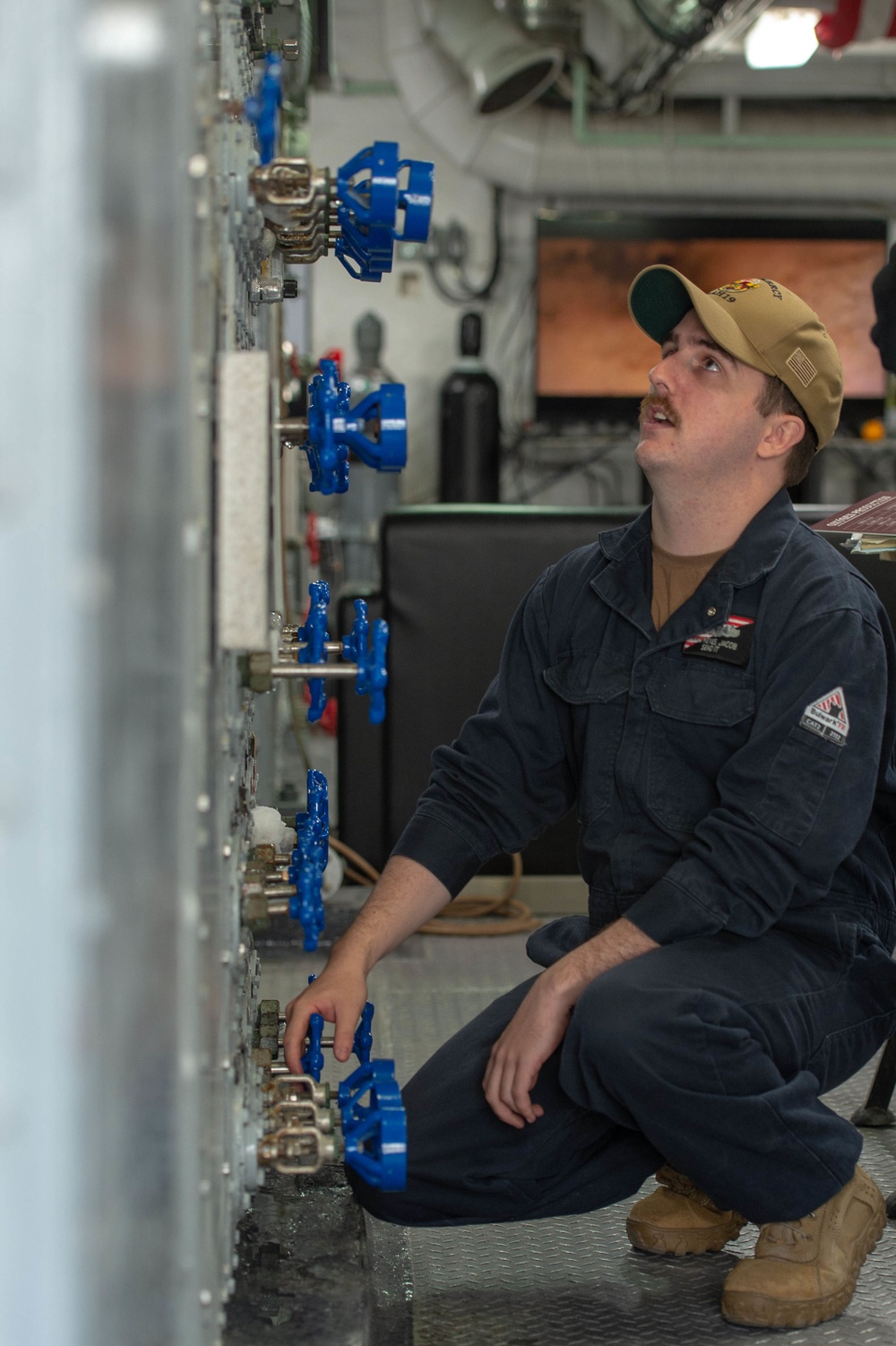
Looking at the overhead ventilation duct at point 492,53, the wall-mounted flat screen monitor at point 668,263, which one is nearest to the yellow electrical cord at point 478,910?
the overhead ventilation duct at point 492,53

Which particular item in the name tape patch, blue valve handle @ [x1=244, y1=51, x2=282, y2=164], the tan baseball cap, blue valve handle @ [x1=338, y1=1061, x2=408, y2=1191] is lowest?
blue valve handle @ [x1=338, y1=1061, x2=408, y2=1191]

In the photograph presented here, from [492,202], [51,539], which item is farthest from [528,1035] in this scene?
[492,202]

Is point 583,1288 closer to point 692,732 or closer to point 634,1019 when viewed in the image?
point 634,1019

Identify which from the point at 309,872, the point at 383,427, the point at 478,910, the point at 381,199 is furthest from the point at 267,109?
the point at 478,910

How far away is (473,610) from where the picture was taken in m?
2.41

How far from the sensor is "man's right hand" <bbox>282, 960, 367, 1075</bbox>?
1.18m

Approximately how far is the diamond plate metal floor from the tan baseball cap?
818 millimetres

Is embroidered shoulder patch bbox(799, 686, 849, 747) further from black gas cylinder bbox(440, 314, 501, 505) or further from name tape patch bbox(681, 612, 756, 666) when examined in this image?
black gas cylinder bbox(440, 314, 501, 505)

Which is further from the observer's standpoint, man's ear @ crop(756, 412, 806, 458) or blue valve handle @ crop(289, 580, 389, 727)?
man's ear @ crop(756, 412, 806, 458)

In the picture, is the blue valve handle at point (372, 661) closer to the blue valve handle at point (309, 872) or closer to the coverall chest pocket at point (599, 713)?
the blue valve handle at point (309, 872)

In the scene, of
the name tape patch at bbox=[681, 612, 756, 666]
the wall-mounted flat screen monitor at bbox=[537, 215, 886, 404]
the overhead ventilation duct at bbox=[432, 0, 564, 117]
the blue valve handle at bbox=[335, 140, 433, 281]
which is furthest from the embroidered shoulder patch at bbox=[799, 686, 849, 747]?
the wall-mounted flat screen monitor at bbox=[537, 215, 886, 404]

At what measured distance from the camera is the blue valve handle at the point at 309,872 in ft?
3.27

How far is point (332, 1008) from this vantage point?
47.0 inches

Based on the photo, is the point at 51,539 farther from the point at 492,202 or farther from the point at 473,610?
the point at 492,202
